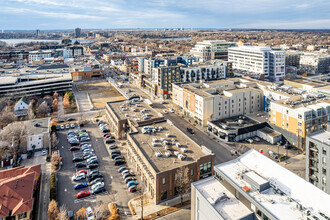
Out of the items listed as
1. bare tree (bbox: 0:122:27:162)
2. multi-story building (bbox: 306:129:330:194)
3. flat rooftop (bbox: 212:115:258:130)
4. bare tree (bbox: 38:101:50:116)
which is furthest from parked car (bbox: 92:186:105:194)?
bare tree (bbox: 38:101:50:116)

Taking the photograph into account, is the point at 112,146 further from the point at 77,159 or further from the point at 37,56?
the point at 37,56

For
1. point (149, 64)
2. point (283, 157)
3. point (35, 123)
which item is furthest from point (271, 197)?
point (149, 64)

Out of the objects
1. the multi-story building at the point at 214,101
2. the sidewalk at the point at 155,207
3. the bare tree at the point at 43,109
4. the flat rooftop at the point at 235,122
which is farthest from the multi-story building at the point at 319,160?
the bare tree at the point at 43,109

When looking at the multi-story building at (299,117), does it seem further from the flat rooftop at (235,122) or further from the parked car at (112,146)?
the parked car at (112,146)

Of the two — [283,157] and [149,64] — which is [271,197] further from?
[149,64]

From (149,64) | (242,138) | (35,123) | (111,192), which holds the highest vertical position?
→ (149,64)

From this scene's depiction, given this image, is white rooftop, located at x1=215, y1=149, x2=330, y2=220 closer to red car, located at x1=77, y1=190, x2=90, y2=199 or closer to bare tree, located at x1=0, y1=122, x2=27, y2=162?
red car, located at x1=77, y1=190, x2=90, y2=199
